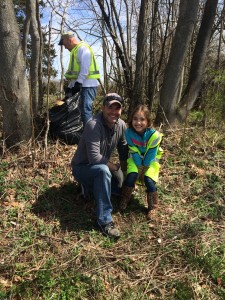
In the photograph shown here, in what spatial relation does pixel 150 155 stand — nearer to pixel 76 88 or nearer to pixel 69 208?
pixel 69 208

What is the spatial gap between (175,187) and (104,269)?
1.74 meters

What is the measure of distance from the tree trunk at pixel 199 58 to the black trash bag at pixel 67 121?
217cm

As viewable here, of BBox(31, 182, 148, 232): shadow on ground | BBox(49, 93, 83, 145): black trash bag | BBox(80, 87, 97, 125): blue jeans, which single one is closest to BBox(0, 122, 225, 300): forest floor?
BBox(31, 182, 148, 232): shadow on ground

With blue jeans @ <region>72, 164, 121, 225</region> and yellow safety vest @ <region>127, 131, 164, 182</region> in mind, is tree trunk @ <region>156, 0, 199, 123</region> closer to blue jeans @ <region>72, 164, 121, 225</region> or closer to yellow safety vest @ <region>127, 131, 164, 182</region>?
yellow safety vest @ <region>127, 131, 164, 182</region>

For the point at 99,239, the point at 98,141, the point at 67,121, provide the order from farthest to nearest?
the point at 67,121, the point at 98,141, the point at 99,239

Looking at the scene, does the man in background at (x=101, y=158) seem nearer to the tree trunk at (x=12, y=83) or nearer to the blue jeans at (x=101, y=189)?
the blue jeans at (x=101, y=189)

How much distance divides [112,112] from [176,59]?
2.71 meters

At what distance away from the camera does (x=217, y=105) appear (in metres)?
5.70

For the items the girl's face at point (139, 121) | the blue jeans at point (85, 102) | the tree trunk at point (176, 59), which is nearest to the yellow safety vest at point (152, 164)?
the girl's face at point (139, 121)

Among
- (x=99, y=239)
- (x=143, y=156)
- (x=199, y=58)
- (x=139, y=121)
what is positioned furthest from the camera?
(x=199, y=58)

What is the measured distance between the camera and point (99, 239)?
309cm

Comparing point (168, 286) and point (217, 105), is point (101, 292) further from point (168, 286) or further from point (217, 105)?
point (217, 105)

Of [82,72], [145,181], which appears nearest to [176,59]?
[82,72]

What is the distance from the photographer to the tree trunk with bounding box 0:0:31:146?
3.69m
